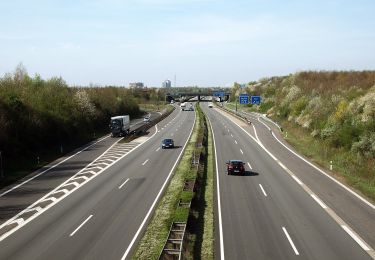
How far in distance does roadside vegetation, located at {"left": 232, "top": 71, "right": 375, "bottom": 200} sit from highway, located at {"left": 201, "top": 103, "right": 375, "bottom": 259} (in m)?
3.69

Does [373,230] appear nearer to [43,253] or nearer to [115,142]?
[43,253]

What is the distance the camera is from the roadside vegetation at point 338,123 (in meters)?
40.5

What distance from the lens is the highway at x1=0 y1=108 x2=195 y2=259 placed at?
21000mm

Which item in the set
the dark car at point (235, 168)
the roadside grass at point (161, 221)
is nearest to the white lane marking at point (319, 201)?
the dark car at point (235, 168)

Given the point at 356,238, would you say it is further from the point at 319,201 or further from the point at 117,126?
the point at 117,126

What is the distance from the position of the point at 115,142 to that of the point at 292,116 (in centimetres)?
3547


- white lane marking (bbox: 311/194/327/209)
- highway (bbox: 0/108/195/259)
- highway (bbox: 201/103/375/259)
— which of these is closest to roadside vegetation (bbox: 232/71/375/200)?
highway (bbox: 201/103/375/259)

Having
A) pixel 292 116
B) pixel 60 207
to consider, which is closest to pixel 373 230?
pixel 60 207

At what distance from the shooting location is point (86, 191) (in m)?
33.3

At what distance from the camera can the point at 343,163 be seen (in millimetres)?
42375

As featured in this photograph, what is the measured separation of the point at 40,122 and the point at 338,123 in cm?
3853

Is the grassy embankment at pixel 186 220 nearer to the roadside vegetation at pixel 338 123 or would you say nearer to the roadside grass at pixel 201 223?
the roadside grass at pixel 201 223

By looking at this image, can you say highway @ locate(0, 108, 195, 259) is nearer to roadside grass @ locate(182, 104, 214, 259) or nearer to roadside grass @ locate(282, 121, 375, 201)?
roadside grass @ locate(182, 104, 214, 259)

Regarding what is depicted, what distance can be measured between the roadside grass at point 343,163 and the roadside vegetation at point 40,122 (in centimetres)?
2950
